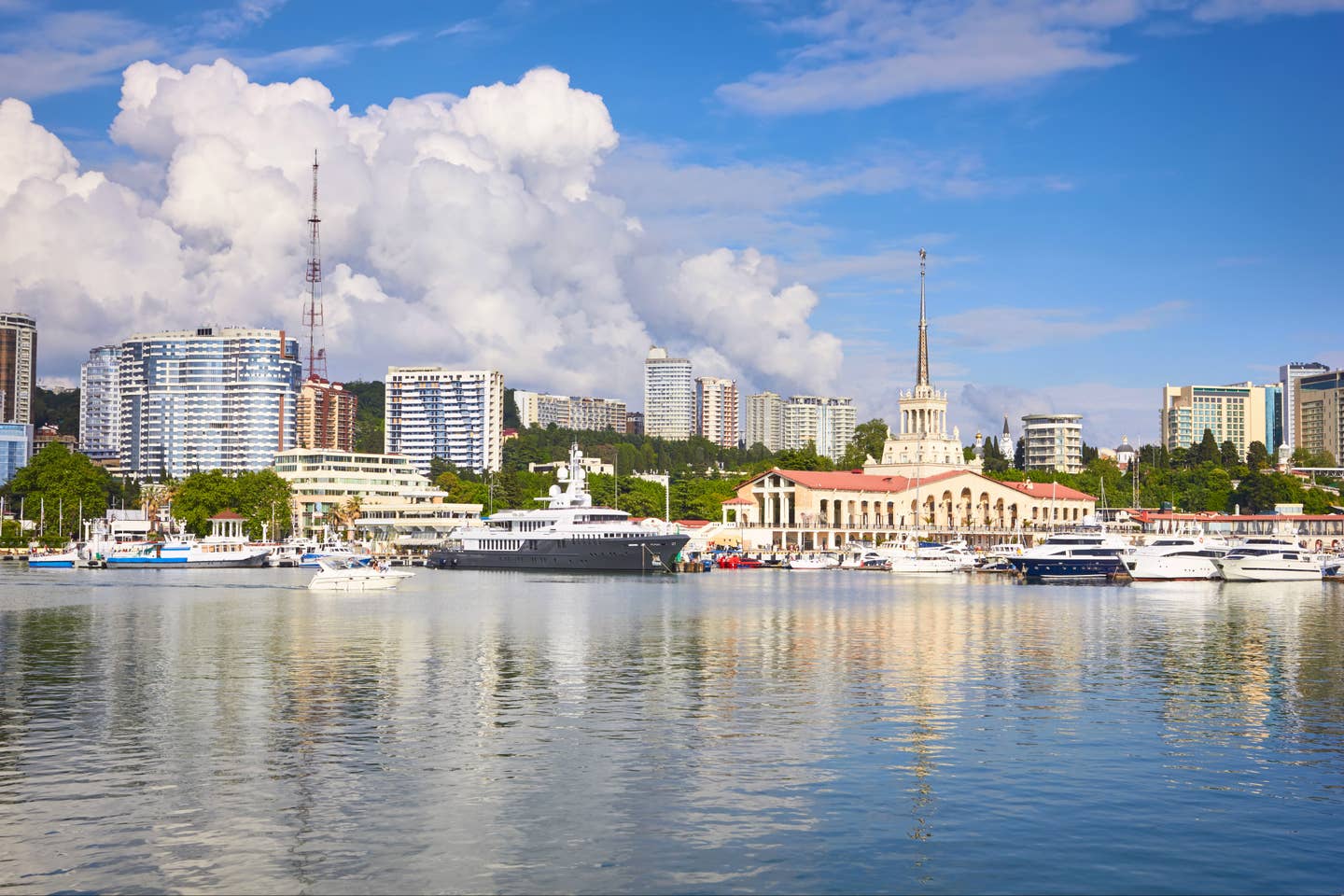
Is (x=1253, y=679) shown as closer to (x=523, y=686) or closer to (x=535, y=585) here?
(x=523, y=686)

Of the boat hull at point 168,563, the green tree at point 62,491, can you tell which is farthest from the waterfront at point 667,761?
the green tree at point 62,491

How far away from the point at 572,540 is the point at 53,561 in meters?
57.8

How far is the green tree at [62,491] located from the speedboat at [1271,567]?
141 metres

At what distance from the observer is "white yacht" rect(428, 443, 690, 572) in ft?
389

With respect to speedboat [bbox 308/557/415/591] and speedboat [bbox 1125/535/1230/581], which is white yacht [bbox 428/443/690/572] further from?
speedboat [bbox 1125/535/1230/581]

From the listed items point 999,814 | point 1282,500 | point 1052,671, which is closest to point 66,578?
point 1052,671

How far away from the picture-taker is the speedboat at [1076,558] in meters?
115

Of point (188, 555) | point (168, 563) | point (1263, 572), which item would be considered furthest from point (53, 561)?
point (1263, 572)

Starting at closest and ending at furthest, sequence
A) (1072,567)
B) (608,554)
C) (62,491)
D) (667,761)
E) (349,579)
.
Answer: (667,761) < (349,579) < (1072,567) < (608,554) < (62,491)

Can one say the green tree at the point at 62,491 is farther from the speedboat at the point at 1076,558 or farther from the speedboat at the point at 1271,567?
the speedboat at the point at 1271,567

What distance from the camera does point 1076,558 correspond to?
115375mm

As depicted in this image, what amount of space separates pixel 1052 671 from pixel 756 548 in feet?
427

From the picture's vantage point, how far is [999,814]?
2473 cm

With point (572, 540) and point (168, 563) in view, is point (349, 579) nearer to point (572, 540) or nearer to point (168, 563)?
point (572, 540)
